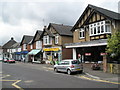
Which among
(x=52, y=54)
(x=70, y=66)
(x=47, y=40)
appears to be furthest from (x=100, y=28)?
(x=47, y=40)

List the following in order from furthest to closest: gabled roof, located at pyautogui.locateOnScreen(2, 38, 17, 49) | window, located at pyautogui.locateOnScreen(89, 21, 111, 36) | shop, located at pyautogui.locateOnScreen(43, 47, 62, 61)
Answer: gabled roof, located at pyautogui.locateOnScreen(2, 38, 17, 49)
shop, located at pyautogui.locateOnScreen(43, 47, 62, 61)
window, located at pyautogui.locateOnScreen(89, 21, 111, 36)

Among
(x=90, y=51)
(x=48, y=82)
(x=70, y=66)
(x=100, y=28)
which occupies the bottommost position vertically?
(x=48, y=82)

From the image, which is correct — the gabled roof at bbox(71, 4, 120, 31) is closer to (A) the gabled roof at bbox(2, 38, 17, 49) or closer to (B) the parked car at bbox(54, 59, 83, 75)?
(B) the parked car at bbox(54, 59, 83, 75)

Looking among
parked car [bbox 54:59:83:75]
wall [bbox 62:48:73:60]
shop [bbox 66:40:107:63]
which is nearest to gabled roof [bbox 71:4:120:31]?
shop [bbox 66:40:107:63]

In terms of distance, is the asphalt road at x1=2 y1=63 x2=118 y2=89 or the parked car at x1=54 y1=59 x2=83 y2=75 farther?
the parked car at x1=54 y1=59 x2=83 y2=75

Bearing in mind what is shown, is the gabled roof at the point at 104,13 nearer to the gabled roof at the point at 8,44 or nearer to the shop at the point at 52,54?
the shop at the point at 52,54

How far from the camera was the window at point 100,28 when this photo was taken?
21625 mm

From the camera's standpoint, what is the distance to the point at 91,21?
2394cm

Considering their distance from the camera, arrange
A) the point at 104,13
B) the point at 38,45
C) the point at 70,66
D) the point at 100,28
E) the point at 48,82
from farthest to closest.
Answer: the point at 38,45 → the point at 100,28 → the point at 104,13 → the point at 70,66 → the point at 48,82

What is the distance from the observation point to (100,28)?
2223cm

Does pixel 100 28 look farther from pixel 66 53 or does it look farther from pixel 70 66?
pixel 66 53

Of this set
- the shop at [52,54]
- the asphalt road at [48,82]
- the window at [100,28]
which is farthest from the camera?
the shop at [52,54]

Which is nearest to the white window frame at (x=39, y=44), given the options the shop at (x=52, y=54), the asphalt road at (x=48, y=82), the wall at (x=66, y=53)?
the shop at (x=52, y=54)

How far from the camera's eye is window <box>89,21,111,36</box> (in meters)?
21.6
